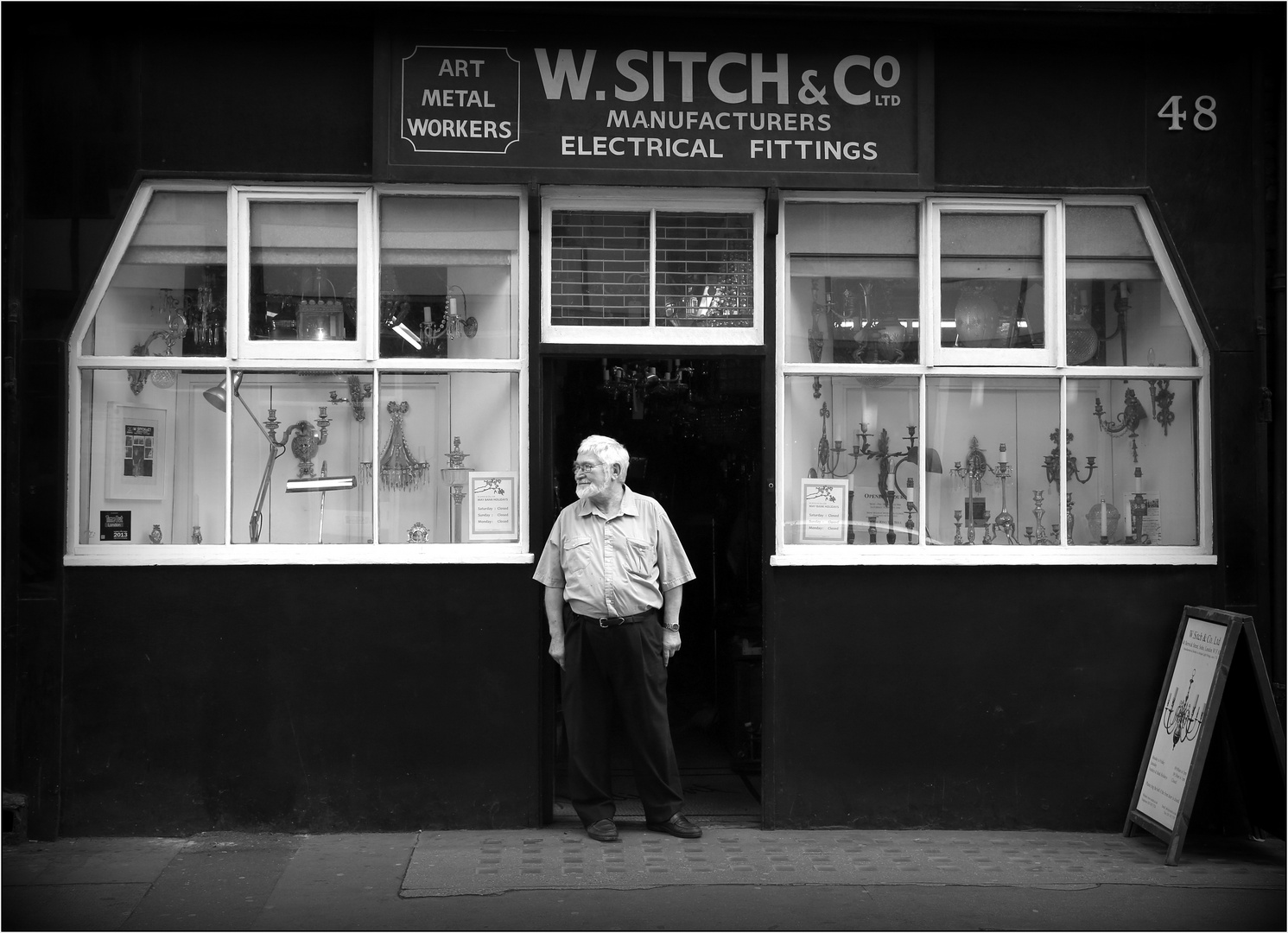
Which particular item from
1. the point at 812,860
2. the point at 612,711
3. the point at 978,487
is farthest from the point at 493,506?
the point at 978,487

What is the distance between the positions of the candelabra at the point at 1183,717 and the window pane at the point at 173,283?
5.13m

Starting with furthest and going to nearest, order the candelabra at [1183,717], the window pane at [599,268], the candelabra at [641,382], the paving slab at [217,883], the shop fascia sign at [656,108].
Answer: the candelabra at [641,382] < the window pane at [599,268] < the shop fascia sign at [656,108] < the candelabra at [1183,717] < the paving slab at [217,883]

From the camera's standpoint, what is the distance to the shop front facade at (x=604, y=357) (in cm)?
619

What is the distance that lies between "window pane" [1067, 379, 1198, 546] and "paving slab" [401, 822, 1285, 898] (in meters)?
1.61

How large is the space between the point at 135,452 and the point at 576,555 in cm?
233

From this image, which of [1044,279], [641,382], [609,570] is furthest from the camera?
[641,382]

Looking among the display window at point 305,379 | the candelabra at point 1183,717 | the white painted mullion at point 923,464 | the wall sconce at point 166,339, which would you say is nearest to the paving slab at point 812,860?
the candelabra at point 1183,717

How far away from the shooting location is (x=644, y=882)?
5539 millimetres

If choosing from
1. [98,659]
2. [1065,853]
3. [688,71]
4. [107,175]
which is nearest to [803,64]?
[688,71]

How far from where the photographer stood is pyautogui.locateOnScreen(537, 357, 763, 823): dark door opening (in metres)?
7.77

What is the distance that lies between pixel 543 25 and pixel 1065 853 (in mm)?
4845

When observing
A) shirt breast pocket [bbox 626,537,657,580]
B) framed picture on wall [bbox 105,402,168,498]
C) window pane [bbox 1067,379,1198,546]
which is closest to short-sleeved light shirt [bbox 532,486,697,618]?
shirt breast pocket [bbox 626,537,657,580]

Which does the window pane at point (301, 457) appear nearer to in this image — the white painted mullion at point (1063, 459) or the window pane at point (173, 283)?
the window pane at point (173, 283)

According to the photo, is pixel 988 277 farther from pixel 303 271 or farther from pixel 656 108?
pixel 303 271
